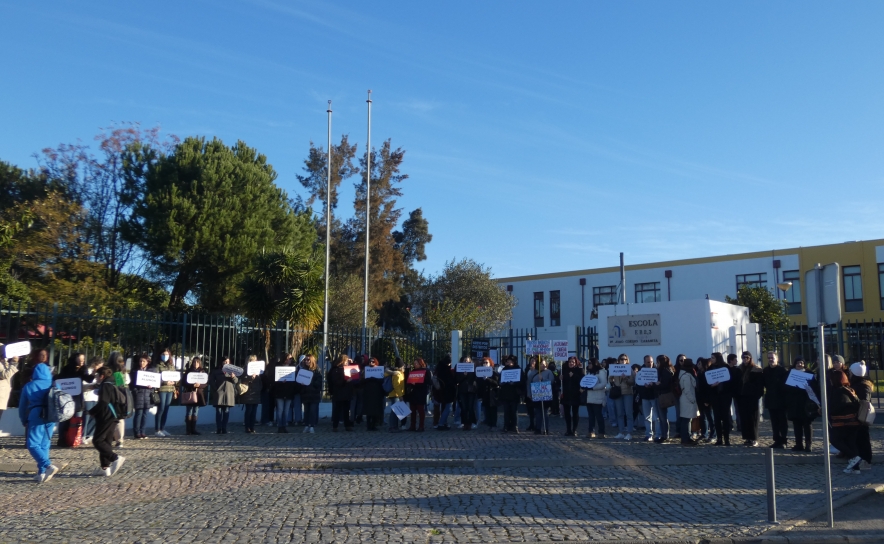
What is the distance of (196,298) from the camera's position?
31.3 m

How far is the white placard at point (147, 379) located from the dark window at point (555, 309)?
42828 millimetres

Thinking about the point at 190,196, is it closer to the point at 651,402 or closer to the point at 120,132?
the point at 120,132

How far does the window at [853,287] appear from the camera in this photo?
45.8 m

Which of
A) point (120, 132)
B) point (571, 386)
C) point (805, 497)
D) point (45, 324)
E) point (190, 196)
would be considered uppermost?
point (120, 132)

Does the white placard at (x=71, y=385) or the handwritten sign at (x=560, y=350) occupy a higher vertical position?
the handwritten sign at (x=560, y=350)

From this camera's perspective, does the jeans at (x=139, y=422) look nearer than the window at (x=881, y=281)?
Yes

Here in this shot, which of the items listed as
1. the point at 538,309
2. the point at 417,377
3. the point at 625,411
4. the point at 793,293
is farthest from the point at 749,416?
the point at 538,309

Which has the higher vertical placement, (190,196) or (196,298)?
(190,196)

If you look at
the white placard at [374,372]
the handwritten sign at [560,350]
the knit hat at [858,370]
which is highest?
the handwritten sign at [560,350]

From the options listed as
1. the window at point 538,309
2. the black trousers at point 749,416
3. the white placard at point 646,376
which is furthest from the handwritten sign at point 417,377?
the window at point 538,309

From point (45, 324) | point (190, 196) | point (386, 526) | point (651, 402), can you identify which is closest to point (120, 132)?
point (190, 196)

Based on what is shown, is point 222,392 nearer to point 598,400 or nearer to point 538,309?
point 598,400

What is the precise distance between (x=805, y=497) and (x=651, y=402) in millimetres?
5617

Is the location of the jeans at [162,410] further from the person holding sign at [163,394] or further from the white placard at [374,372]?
the white placard at [374,372]
